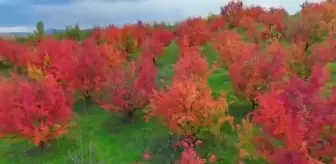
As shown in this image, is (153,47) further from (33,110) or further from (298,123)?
(298,123)

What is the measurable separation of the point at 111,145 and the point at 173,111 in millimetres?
5123

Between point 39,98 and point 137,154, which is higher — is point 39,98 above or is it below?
above

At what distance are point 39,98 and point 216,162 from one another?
32.5 ft

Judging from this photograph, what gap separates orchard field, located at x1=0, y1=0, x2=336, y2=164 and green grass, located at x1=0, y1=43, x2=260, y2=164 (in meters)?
0.06

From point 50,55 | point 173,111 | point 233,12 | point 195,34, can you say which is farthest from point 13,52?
point 233,12

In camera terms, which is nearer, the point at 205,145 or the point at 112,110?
the point at 205,145

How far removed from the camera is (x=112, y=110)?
26.9 metres

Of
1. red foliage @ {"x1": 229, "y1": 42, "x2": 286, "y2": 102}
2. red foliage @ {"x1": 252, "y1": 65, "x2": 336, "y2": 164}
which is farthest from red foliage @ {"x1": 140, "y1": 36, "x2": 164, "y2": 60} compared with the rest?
red foliage @ {"x1": 252, "y1": 65, "x2": 336, "y2": 164}

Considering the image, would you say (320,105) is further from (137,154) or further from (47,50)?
(47,50)

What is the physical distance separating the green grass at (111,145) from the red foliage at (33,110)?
3.99 feet

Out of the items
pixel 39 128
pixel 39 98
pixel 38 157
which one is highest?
pixel 39 98

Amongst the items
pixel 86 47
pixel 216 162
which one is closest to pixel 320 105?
pixel 216 162

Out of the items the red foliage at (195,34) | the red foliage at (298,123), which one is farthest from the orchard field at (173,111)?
the red foliage at (195,34)

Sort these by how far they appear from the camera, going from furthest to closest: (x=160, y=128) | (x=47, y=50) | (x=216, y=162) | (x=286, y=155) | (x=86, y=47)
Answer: (x=47, y=50) < (x=86, y=47) < (x=160, y=128) < (x=216, y=162) < (x=286, y=155)
